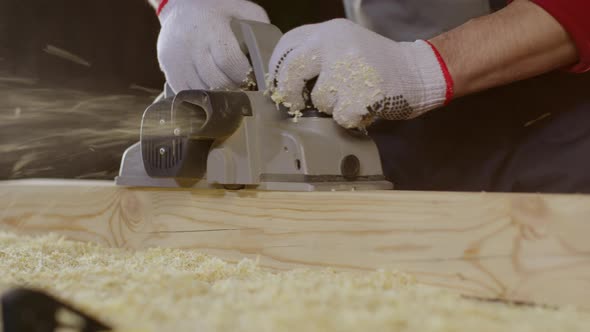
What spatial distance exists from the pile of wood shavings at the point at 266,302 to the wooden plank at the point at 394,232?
0.07 metres

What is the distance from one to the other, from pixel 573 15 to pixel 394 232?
2.52ft

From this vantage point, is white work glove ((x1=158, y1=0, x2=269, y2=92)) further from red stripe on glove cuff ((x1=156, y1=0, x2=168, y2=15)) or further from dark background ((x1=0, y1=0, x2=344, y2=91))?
dark background ((x1=0, y1=0, x2=344, y2=91))

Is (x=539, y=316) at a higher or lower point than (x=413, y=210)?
lower

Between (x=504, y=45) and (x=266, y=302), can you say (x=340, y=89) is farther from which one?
(x=266, y=302)

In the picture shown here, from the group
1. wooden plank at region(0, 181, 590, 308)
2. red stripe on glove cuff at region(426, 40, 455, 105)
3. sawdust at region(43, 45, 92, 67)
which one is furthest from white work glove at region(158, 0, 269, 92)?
sawdust at region(43, 45, 92, 67)

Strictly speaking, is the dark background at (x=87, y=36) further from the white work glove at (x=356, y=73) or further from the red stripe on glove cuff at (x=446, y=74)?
the red stripe on glove cuff at (x=446, y=74)

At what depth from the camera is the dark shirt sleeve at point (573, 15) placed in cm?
157

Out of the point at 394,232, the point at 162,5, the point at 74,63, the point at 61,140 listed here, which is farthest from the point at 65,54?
the point at 394,232

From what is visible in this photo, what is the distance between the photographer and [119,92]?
13.5 feet

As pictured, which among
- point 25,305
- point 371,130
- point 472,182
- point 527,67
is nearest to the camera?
point 25,305

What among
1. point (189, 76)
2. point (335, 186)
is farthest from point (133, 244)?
point (335, 186)

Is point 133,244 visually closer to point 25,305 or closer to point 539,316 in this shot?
point 25,305

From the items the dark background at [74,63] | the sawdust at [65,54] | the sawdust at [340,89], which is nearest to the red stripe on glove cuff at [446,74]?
the sawdust at [340,89]

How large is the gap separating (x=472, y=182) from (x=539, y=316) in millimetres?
1353
